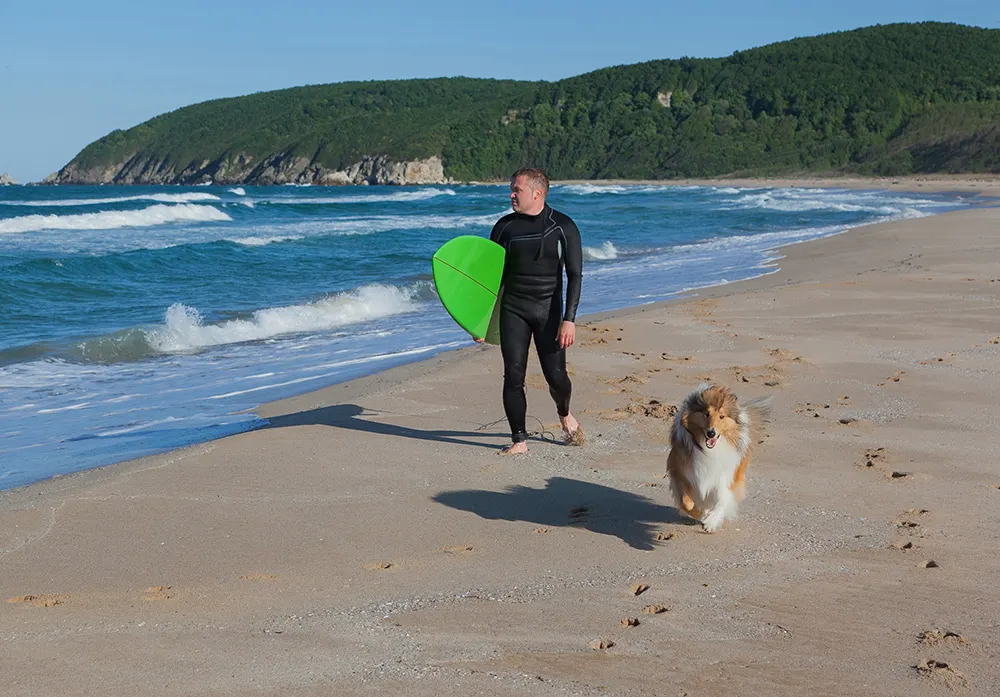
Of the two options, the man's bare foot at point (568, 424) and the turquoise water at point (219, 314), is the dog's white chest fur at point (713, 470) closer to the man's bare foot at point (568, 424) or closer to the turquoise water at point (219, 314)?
the man's bare foot at point (568, 424)

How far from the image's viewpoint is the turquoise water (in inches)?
285

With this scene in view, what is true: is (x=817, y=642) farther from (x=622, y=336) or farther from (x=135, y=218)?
(x=135, y=218)

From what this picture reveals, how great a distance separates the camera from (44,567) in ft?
12.9

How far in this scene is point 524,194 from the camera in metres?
5.50

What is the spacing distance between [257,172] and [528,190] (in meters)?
156

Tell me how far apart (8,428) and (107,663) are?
183 inches

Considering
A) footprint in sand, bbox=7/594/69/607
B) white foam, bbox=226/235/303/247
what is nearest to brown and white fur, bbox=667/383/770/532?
footprint in sand, bbox=7/594/69/607

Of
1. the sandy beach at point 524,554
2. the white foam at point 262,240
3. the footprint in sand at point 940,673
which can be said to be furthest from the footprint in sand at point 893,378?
the white foam at point 262,240

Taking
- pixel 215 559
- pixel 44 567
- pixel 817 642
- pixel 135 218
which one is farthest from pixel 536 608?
pixel 135 218

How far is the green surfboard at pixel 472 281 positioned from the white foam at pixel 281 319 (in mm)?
5438

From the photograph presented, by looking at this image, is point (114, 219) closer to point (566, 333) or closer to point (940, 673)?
point (566, 333)

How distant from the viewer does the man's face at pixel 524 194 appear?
5480mm

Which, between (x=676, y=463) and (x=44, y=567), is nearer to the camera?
(x=44, y=567)

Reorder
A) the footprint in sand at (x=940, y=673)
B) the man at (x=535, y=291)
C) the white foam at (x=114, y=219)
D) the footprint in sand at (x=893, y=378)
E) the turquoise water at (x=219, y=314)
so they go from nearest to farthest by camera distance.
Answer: the footprint in sand at (x=940, y=673) → the man at (x=535, y=291) → the footprint in sand at (x=893, y=378) → the turquoise water at (x=219, y=314) → the white foam at (x=114, y=219)
